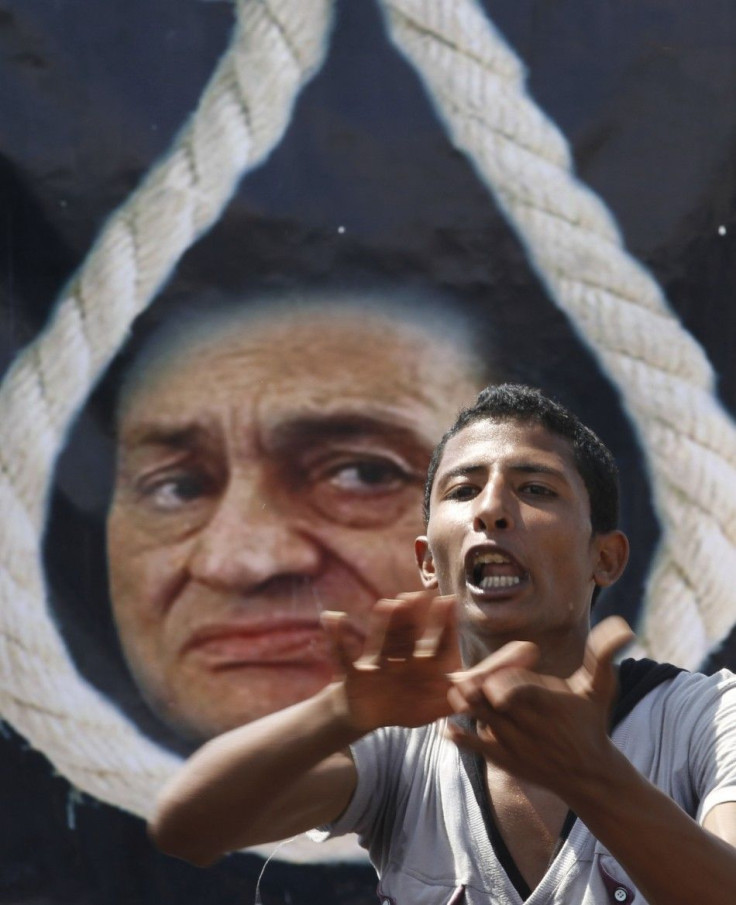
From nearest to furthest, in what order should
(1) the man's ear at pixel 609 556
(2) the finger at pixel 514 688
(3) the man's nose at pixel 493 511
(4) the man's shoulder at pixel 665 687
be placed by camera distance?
(2) the finger at pixel 514 688, (4) the man's shoulder at pixel 665 687, (3) the man's nose at pixel 493 511, (1) the man's ear at pixel 609 556

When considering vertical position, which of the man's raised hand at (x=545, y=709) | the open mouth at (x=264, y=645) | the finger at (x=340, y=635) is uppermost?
the open mouth at (x=264, y=645)

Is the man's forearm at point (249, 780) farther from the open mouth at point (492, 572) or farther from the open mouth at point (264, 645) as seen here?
the open mouth at point (264, 645)

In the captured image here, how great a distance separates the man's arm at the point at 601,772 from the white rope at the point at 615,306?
140 cm

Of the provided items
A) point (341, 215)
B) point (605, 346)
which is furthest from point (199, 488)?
point (605, 346)

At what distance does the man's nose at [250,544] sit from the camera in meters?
2.56

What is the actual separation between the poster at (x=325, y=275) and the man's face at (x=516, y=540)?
97 cm

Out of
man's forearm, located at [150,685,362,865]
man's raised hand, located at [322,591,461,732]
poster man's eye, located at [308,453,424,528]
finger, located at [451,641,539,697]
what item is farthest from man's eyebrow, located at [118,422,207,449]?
finger, located at [451,641,539,697]

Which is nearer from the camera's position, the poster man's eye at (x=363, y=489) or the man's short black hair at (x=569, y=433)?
the man's short black hair at (x=569, y=433)

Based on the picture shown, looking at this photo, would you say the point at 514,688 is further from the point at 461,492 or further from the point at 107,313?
the point at 107,313

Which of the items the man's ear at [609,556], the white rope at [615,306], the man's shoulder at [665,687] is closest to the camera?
the man's shoulder at [665,687]

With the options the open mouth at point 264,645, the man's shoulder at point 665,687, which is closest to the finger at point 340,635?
the man's shoulder at point 665,687

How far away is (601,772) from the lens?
116cm

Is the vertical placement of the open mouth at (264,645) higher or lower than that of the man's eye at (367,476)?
lower

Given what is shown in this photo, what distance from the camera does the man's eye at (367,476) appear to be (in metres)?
2.60
